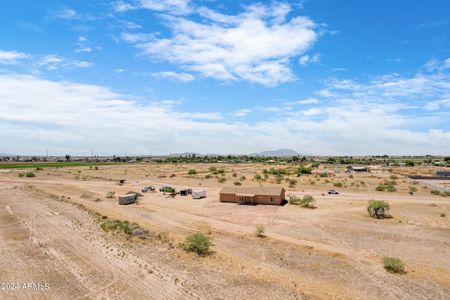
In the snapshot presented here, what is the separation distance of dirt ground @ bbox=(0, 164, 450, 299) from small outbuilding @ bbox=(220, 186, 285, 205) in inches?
90.4

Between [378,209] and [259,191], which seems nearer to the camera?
[378,209]

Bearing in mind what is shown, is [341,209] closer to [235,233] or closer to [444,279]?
[235,233]

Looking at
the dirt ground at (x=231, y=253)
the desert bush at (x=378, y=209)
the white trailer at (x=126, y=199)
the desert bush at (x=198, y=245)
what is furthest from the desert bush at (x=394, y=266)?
the white trailer at (x=126, y=199)

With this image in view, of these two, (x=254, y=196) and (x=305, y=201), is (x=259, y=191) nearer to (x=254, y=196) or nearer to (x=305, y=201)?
(x=254, y=196)

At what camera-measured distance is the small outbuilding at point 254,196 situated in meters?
53.4

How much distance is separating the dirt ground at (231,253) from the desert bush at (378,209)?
4.84 feet

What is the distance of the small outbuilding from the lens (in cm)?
5338

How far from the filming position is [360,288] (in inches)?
855

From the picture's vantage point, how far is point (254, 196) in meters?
54.0

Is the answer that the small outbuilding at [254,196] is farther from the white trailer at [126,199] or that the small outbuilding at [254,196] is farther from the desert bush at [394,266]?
the desert bush at [394,266]

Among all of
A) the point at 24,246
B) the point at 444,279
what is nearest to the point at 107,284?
the point at 24,246

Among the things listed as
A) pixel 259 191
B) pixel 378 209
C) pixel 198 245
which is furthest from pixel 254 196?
pixel 198 245

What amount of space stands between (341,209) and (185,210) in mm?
23484

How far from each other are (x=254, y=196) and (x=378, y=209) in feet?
61.8
